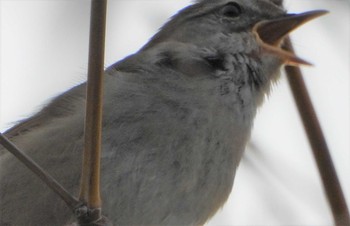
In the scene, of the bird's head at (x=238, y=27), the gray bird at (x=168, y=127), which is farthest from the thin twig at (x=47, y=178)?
the bird's head at (x=238, y=27)

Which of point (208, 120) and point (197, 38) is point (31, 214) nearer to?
point (208, 120)

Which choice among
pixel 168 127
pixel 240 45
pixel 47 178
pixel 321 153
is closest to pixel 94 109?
pixel 47 178

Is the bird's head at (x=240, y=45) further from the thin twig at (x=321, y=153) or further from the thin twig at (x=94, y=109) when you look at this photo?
the thin twig at (x=94, y=109)

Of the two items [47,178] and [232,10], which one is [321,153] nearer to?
[47,178]

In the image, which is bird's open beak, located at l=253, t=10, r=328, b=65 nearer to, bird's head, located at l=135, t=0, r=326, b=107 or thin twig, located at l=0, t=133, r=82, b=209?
bird's head, located at l=135, t=0, r=326, b=107

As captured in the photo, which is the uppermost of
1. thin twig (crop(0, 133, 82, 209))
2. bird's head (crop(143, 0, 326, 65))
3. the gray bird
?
thin twig (crop(0, 133, 82, 209))

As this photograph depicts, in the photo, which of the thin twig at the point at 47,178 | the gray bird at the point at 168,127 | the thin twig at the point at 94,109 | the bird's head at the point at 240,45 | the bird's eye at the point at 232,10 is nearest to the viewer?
the thin twig at the point at 94,109

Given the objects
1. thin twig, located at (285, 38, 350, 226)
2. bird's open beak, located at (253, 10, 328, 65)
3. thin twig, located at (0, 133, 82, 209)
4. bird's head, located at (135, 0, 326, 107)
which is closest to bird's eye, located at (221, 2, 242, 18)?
bird's head, located at (135, 0, 326, 107)
